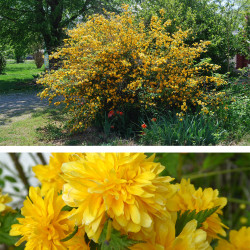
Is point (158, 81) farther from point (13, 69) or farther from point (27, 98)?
point (13, 69)

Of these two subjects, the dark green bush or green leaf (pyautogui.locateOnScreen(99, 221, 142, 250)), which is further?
the dark green bush

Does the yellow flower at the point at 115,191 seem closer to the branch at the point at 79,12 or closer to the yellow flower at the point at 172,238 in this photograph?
the yellow flower at the point at 172,238

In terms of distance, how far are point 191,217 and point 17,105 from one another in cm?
359

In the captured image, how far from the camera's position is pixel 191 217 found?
1.61 feet

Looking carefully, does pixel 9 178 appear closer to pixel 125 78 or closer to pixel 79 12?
pixel 125 78

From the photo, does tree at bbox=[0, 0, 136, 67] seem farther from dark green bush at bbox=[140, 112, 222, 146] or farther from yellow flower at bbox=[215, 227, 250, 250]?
yellow flower at bbox=[215, 227, 250, 250]

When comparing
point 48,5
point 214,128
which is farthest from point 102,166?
point 48,5

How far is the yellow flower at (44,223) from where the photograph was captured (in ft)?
1.60

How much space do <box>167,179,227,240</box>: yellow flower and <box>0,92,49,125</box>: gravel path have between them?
9.44 ft

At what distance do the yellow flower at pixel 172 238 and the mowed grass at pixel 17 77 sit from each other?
445 centimetres

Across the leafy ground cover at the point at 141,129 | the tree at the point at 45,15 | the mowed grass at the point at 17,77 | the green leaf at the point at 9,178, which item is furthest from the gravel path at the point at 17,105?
the green leaf at the point at 9,178

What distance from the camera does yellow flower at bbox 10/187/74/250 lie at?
488 mm

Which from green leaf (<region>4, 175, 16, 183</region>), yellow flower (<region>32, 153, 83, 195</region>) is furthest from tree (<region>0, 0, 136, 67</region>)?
yellow flower (<region>32, 153, 83, 195</region>)

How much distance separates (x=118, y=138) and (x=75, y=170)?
2.20m
